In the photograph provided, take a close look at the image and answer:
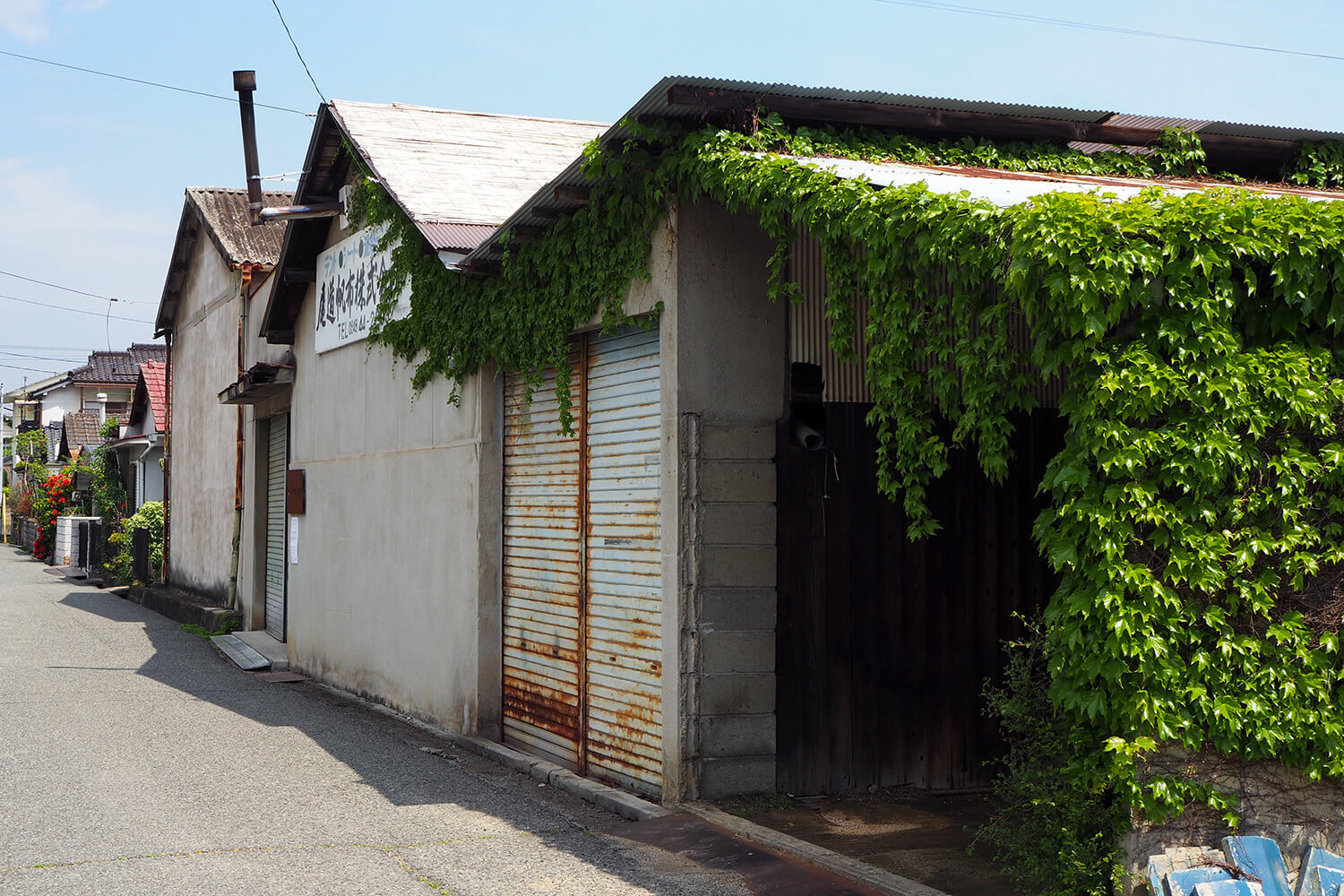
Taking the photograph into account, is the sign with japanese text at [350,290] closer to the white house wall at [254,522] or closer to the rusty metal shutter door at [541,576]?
the rusty metal shutter door at [541,576]

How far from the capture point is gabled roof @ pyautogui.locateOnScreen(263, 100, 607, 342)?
1171cm

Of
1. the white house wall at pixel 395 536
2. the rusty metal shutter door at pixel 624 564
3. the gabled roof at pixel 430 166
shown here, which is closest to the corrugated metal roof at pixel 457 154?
the gabled roof at pixel 430 166

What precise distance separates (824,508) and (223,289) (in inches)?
677

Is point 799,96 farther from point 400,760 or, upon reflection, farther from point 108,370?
point 108,370

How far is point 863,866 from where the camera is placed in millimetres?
6348

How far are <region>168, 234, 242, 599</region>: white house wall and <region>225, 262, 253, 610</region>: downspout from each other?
35 centimetres

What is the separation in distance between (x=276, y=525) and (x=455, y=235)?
9046 millimetres

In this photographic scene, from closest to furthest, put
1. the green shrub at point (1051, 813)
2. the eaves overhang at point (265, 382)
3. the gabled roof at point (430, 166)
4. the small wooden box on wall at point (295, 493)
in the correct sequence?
the green shrub at point (1051, 813) < the gabled roof at point (430, 166) < the small wooden box on wall at point (295, 493) < the eaves overhang at point (265, 382)

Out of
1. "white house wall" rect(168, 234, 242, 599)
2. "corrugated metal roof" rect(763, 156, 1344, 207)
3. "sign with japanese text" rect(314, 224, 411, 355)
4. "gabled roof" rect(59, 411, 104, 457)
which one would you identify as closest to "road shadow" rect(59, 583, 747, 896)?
"corrugated metal roof" rect(763, 156, 1344, 207)

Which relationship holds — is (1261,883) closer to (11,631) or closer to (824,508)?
(824,508)

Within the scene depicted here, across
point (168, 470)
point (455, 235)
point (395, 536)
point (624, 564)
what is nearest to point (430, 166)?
point (455, 235)

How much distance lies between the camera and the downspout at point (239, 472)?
19906 millimetres

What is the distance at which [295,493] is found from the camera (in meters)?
15.6

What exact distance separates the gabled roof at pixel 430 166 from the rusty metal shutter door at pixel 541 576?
1.72 m
